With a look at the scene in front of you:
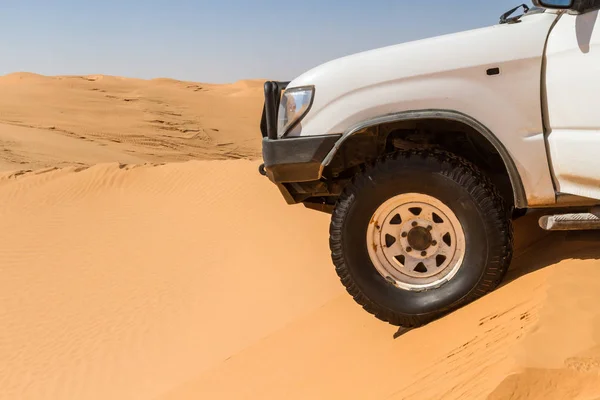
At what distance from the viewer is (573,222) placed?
11.8ft

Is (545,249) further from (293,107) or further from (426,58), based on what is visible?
(293,107)

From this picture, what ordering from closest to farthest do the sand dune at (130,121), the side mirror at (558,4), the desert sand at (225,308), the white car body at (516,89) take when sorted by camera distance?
the desert sand at (225,308) → the side mirror at (558,4) → the white car body at (516,89) → the sand dune at (130,121)

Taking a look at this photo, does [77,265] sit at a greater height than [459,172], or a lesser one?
lesser

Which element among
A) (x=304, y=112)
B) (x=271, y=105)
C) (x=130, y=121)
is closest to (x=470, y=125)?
(x=304, y=112)

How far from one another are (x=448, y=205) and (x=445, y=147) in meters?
0.56

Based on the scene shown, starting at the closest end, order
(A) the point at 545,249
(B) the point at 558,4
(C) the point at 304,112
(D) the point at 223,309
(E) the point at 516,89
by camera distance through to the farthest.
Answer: (B) the point at 558,4 < (E) the point at 516,89 < (C) the point at 304,112 < (A) the point at 545,249 < (D) the point at 223,309

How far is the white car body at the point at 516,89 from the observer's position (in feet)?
11.7

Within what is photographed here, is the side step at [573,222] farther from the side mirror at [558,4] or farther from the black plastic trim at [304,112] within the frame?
the black plastic trim at [304,112]

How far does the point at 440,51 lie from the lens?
3.85 metres

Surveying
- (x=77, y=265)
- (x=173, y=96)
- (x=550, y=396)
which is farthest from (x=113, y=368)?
(x=173, y=96)

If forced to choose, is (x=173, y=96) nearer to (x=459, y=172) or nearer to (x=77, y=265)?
(x=77, y=265)

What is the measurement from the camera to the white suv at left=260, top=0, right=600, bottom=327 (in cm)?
364

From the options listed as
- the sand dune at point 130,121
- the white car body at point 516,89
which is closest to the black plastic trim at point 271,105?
the white car body at point 516,89

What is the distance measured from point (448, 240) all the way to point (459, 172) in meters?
0.42
